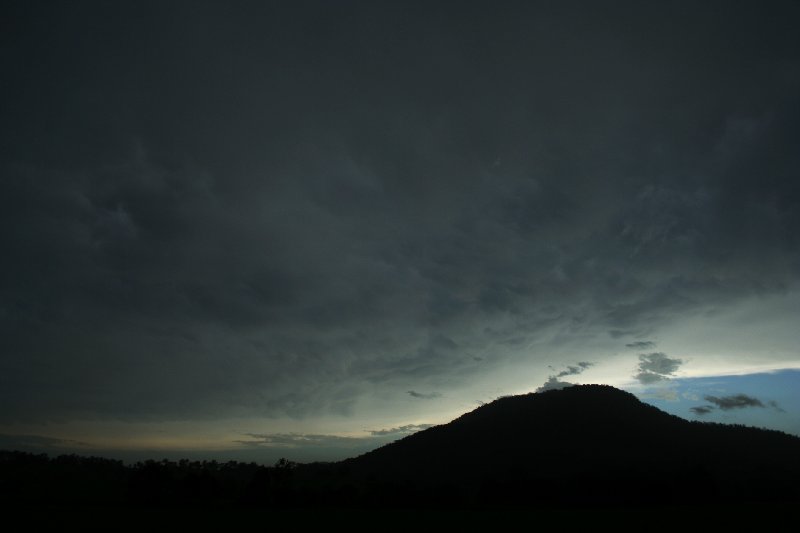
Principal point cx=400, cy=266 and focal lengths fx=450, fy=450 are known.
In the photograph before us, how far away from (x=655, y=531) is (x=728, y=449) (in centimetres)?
14669

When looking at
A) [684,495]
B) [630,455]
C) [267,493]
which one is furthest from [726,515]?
[267,493]

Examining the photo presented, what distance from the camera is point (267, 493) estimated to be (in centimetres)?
16138

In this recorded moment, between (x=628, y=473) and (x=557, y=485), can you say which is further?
(x=628, y=473)

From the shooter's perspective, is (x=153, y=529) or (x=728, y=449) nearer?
(x=153, y=529)

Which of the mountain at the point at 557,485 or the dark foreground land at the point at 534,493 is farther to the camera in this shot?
the mountain at the point at 557,485

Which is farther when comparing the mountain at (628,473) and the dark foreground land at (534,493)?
the mountain at (628,473)

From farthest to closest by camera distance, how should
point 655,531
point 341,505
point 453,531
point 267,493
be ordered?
1. point 267,493
2. point 341,505
3. point 453,531
4. point 655,531

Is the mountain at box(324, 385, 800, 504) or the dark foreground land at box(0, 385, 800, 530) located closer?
the dark foreground land at box(0, 385, 800, 530)

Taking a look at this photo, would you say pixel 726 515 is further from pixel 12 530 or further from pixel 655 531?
pixel 12 530

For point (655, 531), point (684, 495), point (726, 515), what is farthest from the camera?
point (684, 495)

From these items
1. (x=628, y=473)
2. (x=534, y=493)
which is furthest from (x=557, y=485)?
(x=628, y=473)

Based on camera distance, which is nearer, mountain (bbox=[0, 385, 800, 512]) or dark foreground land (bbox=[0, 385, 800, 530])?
dark foreground land (bbox=[0, 385, 800, 530])

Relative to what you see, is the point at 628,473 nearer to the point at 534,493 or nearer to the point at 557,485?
the point at 557,485

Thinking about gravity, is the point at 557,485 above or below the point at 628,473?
below
